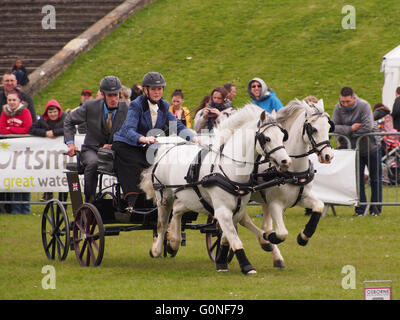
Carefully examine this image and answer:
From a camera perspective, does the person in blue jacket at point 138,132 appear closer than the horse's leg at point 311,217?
No

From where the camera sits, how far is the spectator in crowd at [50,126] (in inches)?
625

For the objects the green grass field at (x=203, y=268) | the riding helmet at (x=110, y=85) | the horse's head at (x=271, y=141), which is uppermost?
the riding helmet at (x=110, y=85)

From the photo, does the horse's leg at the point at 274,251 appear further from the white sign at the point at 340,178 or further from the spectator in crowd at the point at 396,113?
the spectator in crowd at the point at 396,113

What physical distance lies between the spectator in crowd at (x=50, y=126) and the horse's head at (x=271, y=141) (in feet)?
22.7

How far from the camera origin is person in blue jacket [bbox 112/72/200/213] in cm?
1085

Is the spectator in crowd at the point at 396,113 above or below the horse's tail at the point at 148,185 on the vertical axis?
above

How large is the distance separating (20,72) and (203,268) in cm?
1814

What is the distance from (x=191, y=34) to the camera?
103 ft

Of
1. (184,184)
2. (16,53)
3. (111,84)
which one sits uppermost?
(16,53)

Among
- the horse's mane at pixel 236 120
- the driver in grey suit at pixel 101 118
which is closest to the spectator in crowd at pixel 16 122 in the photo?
the driver in grey suit at pixel 101 118

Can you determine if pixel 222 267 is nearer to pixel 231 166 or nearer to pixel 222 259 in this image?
pixel 222 259

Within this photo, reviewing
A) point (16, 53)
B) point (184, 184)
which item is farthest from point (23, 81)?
point (184, 184)
